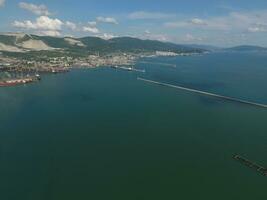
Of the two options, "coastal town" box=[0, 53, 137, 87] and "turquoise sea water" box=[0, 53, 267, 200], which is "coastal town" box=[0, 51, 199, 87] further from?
"turquoise sea water" box=[0, 53, 267, 200]

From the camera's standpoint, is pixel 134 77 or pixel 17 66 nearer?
pixel 134 77

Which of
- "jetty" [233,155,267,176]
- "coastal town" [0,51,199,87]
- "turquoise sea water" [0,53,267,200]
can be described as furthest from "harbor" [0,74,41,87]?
"jetty" [233,155,267,176]

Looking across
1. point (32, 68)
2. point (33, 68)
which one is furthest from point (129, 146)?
point (33, 68)

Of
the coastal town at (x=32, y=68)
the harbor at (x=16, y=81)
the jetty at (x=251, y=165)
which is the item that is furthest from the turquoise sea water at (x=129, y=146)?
the coastal town at (x=32, y=68)

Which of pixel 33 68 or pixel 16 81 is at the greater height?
pixel 16 81

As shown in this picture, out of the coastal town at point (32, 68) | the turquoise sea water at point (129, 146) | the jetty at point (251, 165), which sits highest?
the jetty at point (251, 165)

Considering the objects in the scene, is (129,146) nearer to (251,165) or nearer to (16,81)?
(251,165)

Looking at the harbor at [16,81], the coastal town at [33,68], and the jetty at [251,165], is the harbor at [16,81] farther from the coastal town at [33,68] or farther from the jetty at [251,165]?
the jetty at [251,165]

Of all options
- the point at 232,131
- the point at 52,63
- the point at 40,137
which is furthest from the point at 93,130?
the point at 52,63

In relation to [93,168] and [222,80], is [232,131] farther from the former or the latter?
[222,80]
